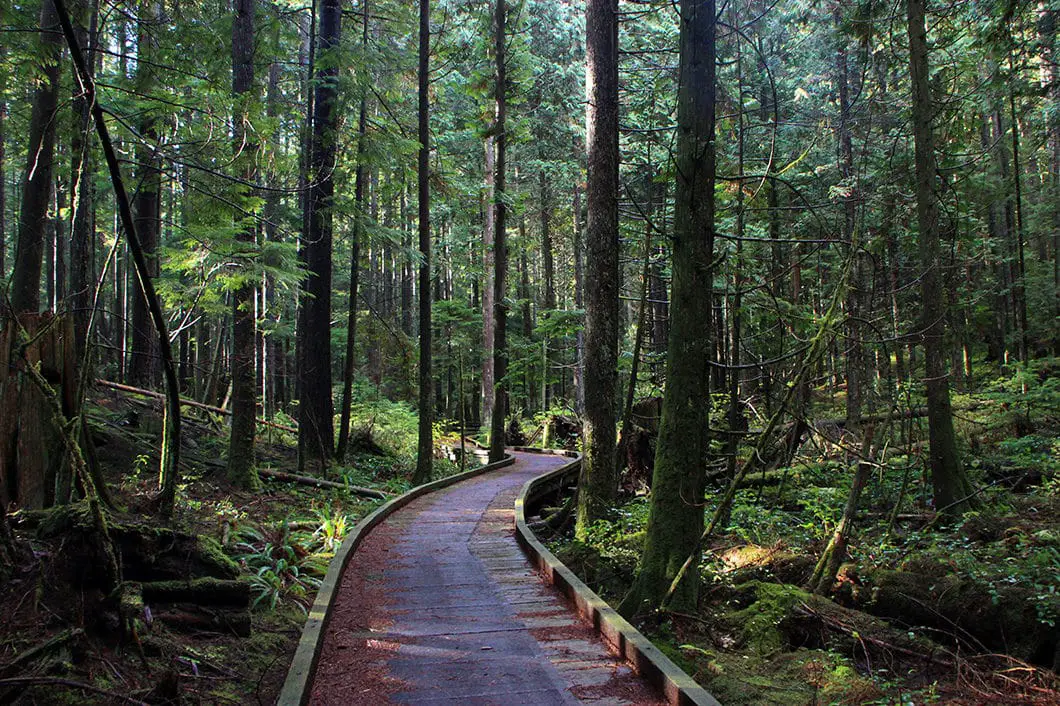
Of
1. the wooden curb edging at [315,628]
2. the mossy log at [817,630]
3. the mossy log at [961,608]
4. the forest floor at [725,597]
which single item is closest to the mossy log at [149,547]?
the forest floor at [725,597]

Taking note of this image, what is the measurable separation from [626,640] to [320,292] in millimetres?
12434

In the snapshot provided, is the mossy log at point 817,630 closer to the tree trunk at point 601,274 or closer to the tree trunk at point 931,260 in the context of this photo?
the tree trunk at point 601,274

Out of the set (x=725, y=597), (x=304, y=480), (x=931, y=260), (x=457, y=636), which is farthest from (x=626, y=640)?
(x=304, y=480)

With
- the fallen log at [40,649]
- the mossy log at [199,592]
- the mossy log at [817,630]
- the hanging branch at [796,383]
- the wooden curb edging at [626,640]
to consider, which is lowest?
the mossy log at [817,630]

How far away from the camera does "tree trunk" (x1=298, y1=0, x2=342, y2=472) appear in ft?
45.7

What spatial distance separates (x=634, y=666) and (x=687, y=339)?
9.31 feet

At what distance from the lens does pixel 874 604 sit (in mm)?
7195

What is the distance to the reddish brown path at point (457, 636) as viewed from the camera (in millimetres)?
4336

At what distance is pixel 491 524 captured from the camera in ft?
34.1

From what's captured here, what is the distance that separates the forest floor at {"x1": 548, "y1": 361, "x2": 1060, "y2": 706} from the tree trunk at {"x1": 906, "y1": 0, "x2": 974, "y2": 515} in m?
0.62

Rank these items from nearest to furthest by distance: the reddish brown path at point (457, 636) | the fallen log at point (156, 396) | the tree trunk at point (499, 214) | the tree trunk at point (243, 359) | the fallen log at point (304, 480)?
the reddish brown path at point (457, 636)
the tree trunk at point (243, 359)
the fallen log at point (304, 480)
the fallen log at point (156, 396)
the tree trunk at point (499, 214)

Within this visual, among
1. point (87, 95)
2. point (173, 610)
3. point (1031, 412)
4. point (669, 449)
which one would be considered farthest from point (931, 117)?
point (173, 610)

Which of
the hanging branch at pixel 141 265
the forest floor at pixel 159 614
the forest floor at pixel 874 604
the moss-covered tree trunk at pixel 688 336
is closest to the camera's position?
the forest floor at pixel 159 614

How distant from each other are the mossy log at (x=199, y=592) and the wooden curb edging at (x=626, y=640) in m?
3.07
